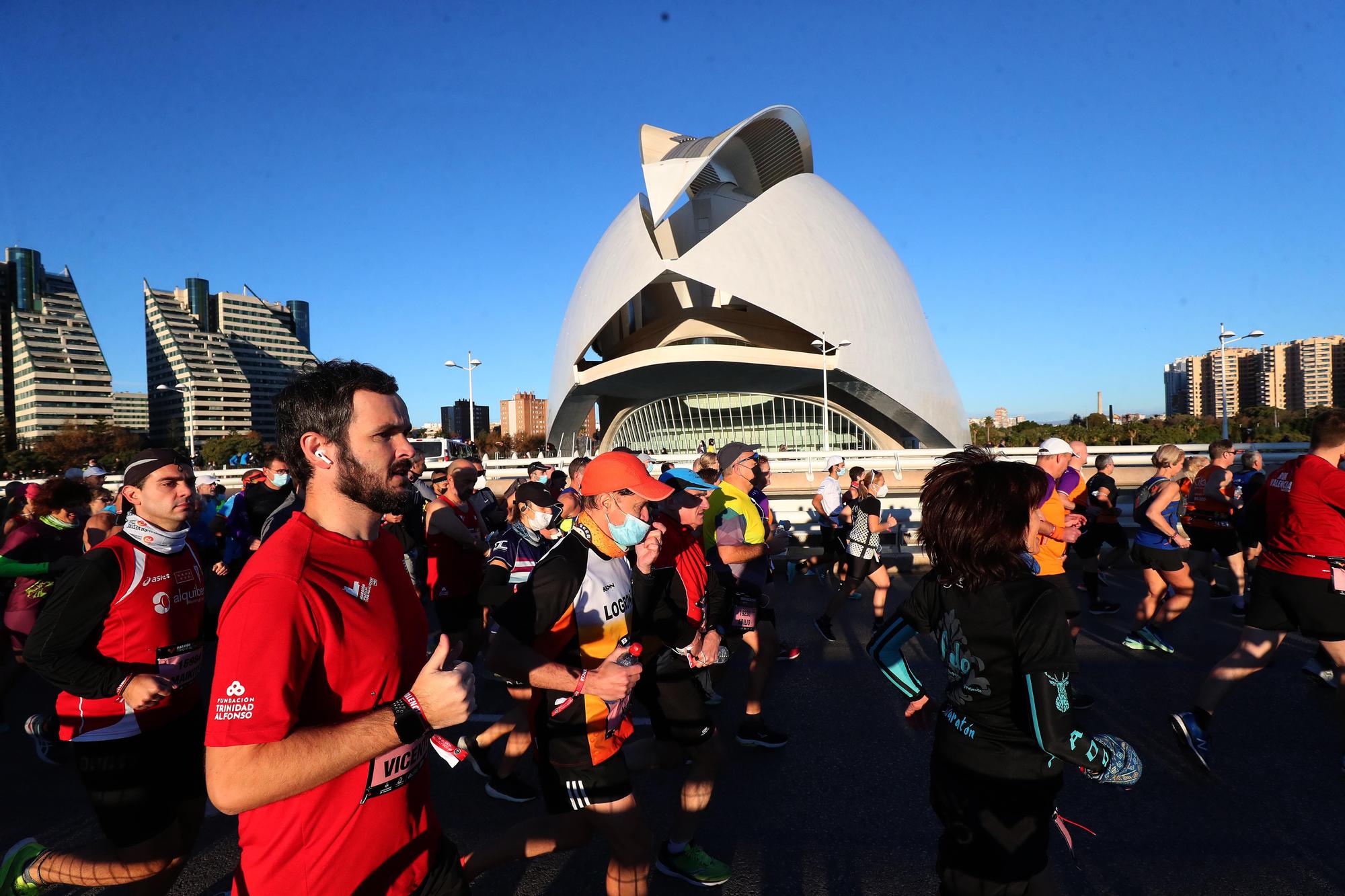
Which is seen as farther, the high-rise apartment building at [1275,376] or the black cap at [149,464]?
the high-rise apartment building at [1275,376]

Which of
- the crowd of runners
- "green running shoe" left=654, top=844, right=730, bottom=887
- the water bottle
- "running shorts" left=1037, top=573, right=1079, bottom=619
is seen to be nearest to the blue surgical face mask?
the crowd of runners

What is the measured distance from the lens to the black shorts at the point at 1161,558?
564 cm

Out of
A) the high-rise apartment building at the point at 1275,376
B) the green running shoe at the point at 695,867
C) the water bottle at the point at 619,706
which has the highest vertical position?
the high-rise apartment building at the point at 1275,376

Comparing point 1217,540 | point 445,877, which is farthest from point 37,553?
point 1217,540

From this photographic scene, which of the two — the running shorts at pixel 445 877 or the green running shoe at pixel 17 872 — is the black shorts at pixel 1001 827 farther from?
the green running shoe at pixel 17 872

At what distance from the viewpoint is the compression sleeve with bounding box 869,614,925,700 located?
2.23 metres

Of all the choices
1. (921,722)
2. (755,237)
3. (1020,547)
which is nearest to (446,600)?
(921,722)

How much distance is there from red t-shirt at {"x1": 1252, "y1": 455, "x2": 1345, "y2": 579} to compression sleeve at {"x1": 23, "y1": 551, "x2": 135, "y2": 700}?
5.07 meters

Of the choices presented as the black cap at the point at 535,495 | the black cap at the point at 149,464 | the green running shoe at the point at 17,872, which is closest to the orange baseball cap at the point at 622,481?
the black cap at the point at 149,464

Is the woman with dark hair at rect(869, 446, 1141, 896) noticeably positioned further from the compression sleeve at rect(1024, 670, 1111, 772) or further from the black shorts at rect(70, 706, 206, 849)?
the black shorts at rect(70, 706, 206, 849)

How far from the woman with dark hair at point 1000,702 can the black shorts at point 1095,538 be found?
594cm

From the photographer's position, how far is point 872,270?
→ 40219mm

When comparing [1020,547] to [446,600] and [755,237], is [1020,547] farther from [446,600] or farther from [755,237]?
[755,237]

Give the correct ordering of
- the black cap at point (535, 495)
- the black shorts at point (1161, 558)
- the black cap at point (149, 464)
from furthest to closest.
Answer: the black shorts at point (1161, 558)
the black cap at point (535, 495)
the black cap at point (149, 464)
